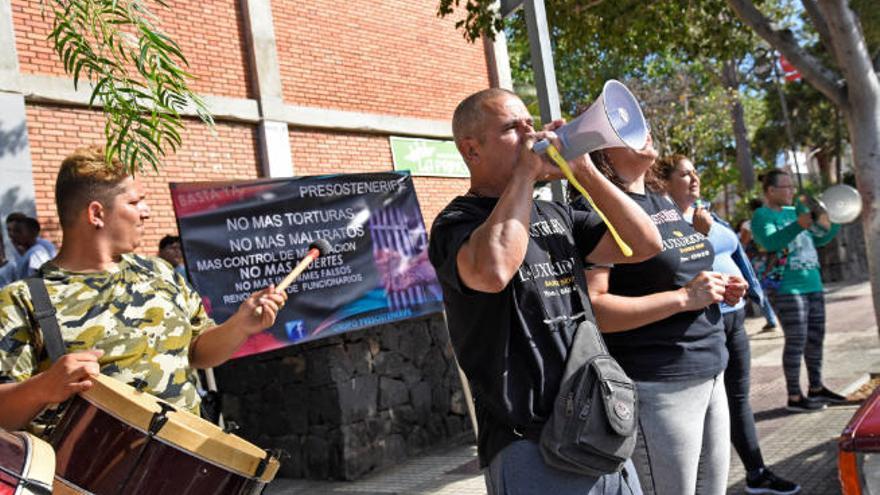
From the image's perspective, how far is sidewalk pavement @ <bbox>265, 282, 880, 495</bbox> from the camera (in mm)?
5543

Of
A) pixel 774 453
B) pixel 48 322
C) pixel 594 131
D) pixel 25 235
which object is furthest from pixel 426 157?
pixel 594 131

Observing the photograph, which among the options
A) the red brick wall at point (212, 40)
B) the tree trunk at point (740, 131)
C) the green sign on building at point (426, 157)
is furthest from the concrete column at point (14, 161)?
the tree trunk at point (740, 131)

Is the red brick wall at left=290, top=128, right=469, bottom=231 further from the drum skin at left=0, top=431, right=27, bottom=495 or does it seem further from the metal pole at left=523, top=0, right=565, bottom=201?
the drum skin at left=0, top=431, right=27, bottom=495

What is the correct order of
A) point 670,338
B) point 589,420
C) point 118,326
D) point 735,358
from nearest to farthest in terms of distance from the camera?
1. point 589,420
2. point 118,326
3. point 670,338
4. point 735,358

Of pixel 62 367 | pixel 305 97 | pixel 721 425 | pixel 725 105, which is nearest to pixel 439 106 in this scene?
pixel 305 97

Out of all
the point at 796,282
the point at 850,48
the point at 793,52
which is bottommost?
the point at 796,282

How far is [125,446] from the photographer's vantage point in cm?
238

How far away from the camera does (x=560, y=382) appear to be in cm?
229

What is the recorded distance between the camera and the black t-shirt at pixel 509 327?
2.29 metres

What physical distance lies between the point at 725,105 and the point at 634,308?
2734 centimetres

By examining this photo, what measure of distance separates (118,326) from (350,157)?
9.43 m

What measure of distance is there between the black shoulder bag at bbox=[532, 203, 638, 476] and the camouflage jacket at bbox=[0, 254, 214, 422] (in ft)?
3.99

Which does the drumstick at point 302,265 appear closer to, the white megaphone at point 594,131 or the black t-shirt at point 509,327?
the black t-shirt at point 509,327

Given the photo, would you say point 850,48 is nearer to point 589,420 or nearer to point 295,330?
point 295,330
